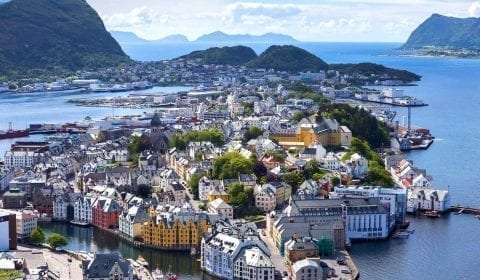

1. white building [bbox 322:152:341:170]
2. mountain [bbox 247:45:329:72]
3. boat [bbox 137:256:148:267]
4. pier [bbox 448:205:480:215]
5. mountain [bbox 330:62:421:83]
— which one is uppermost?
mountain [bbox 247:45:329:72]

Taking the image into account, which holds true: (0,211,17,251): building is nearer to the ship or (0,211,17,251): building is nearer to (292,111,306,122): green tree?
(292,111,306,122): green tree

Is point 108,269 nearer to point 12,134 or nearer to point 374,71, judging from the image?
point 12,134

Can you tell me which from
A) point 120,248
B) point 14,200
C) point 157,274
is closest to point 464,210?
point 120,248

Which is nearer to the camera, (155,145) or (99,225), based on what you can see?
(99,225)

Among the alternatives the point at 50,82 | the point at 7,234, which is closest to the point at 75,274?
the point at 7,234

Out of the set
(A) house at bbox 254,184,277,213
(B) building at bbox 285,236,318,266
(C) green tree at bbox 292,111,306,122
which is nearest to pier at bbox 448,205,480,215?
(A) house at bbox 254,184,277,213

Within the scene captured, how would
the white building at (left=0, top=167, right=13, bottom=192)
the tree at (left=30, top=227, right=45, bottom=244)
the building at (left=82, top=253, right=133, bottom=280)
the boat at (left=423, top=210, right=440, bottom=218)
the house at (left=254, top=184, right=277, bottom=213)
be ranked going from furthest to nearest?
the white building at (left=0, top=167, right=13, bottom=192)
the boat at (left=423, top=210, right=440, bottom=218)
the house at (left=254, top=184, right=277, bottom=213)
the tree at (left=30, top=227, right=45, bottom=244)
the building at (left=82, top=253, right=133, bottom=280)

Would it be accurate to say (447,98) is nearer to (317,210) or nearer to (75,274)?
(317,210)
